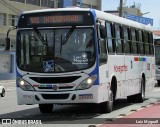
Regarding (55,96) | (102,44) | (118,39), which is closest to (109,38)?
(102,44)

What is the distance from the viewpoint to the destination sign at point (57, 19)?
14.6 metres

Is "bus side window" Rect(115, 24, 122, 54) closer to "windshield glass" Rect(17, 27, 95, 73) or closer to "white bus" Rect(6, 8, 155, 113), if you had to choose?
"white bus" Rect(6, 8, 155, 113)

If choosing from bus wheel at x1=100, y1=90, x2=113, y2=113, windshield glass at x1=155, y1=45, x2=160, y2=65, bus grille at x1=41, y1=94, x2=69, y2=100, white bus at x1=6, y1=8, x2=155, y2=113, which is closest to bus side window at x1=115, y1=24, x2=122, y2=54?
white bus at x1=6, y1=8, x2=155, y2=113

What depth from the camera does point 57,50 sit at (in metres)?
14.5

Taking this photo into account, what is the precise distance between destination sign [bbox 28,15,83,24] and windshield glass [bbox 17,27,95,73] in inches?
10.1

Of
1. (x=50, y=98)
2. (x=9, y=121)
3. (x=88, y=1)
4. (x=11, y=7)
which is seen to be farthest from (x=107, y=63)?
(x=88, y=1)

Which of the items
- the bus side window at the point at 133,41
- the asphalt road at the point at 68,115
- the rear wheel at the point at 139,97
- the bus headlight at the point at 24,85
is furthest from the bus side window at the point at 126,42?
the bus headlight at the point at 24,85

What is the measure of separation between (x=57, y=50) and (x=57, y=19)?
970 mm

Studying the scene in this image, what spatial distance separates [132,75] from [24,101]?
5838 mm

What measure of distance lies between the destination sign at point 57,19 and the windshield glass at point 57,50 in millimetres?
257

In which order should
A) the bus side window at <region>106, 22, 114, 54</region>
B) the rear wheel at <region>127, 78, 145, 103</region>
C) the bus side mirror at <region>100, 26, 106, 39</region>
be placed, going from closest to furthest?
→ the bus side mirror at <region>100, 26, 106, 39</region>
the bus side window at <region>106, 22, 114, 54</region>
the rear wheel at <region>127, 78, 145, 103</region>

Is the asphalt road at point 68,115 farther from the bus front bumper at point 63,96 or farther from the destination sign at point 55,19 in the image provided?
the destination sign at point 55,19

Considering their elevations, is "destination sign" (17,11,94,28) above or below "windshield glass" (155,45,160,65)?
above

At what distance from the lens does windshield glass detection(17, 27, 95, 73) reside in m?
14.3
